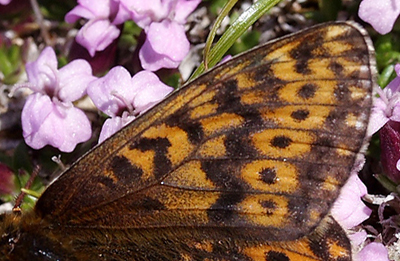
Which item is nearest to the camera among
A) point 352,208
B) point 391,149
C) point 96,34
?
point 352,208

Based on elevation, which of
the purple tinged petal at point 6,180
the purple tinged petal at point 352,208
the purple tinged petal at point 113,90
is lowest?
the purple tinged petal at point 6,180

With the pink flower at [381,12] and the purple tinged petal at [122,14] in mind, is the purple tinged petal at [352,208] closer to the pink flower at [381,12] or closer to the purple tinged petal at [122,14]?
the pink flower at [381,12]

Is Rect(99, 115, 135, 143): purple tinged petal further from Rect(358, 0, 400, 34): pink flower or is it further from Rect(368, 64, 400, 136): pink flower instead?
Rect(358, 0, 400, 34): pink flower

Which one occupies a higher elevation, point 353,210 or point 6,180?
point 353,210

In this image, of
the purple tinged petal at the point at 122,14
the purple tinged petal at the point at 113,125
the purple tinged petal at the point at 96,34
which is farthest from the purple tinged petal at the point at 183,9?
the purple tinged petal at the point at 113,125

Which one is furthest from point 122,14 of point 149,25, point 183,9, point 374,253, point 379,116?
point 374,253

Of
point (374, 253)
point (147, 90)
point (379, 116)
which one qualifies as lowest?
point (374, 253)

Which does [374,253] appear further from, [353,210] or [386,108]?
A: [386,108]
